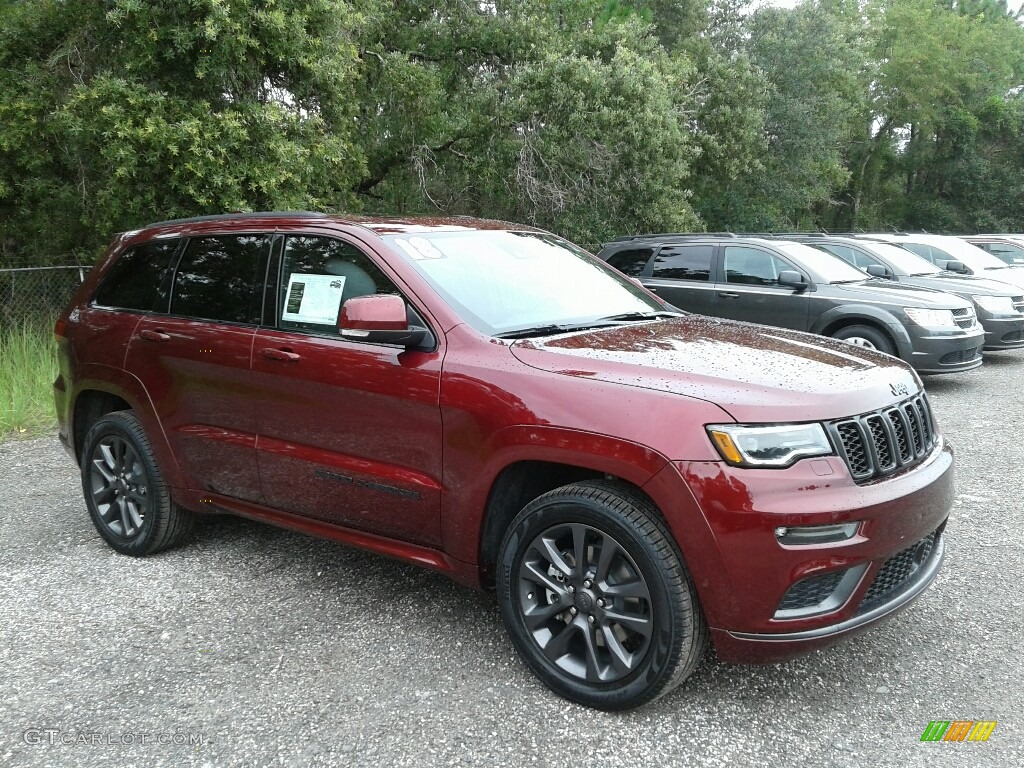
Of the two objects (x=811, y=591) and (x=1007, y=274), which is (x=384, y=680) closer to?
(x=811, y=591)

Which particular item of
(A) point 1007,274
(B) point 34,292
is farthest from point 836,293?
(B) point 34,292

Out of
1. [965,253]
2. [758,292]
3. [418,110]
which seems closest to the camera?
[758,292]

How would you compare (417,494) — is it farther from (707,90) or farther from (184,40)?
(707,90)

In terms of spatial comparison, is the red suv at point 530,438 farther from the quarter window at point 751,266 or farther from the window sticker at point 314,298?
the quarter window at point 751,266

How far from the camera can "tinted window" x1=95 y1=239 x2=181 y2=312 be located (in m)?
4.77

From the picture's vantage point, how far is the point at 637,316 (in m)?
4.16

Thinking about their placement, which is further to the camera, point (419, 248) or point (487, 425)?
point (419, 248)

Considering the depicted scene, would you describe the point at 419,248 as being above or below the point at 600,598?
above

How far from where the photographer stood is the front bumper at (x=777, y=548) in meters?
2.79

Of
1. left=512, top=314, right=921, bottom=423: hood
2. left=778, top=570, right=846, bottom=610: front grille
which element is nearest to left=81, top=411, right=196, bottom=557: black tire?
left=512, top=314, right=921, bottom=423: hood

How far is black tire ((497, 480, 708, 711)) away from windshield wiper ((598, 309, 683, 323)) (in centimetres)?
109

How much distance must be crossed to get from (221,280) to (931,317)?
25.1 ft

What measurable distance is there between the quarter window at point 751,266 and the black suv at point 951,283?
1458mm

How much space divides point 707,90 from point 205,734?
25.4m
